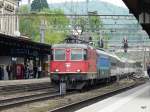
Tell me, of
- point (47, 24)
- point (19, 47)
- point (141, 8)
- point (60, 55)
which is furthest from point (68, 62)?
point (47, 24)

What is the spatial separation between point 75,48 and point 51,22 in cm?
7585

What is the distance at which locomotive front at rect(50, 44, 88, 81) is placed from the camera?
106ft

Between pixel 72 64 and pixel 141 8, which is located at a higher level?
pixel 141 8

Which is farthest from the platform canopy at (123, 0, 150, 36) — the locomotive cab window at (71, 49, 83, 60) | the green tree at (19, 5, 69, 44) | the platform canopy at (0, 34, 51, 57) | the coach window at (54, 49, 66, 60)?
the green tree at (19, 5, 69, 44)

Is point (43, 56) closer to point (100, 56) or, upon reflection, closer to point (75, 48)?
point (100, 56)

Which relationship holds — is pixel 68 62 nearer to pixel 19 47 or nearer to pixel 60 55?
pixel 60 55

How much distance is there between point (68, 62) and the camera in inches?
1294

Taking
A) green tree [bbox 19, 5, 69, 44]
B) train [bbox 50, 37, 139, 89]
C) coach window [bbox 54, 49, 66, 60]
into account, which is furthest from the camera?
green tree [bbox 19, 5, 69, 44]

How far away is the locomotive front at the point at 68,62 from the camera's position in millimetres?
32362

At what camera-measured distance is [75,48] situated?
33375 mm

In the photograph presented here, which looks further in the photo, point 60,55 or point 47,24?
point 47,24

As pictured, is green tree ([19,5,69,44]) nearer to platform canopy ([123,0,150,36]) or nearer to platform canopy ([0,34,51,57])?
platform canopy ([0,34,51,57])

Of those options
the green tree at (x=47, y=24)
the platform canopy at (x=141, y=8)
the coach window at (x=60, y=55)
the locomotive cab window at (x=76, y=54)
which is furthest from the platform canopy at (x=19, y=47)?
the green tree at (x=47, y=24)

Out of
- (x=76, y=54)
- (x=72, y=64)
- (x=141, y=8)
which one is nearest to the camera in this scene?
(x=72, y=64)
